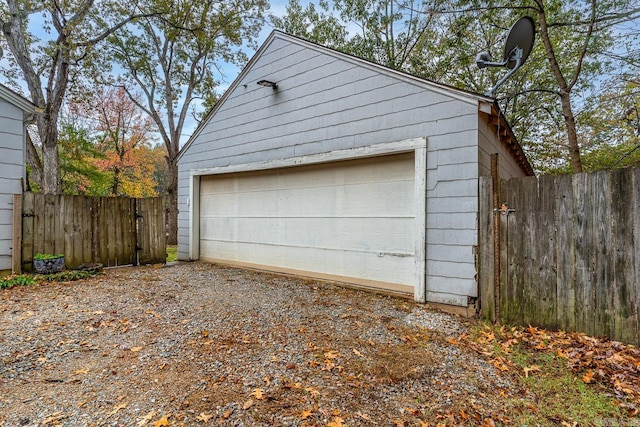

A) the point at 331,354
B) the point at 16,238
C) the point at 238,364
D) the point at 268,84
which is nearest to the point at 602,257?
the point at 331,354

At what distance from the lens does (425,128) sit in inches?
160

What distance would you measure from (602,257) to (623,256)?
0.15 m

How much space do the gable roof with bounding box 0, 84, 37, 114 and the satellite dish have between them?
299 inches

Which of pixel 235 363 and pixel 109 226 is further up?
pixel 109 226

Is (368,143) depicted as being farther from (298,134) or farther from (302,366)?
(302,366)

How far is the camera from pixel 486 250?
3570mm

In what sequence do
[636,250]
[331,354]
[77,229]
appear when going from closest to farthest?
[331,354], [636,250], [77,229]

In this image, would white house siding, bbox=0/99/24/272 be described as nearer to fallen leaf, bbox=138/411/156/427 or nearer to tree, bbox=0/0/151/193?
tree, bbox=0/0/151/193

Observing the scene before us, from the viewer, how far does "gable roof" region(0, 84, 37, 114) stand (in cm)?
530

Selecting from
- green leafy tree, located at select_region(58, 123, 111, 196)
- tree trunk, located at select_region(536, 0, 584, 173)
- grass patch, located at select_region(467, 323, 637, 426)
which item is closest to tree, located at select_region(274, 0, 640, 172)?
tree trunk, located at select_region(536, 0, 584, 173)

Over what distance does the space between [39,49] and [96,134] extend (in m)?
4.84

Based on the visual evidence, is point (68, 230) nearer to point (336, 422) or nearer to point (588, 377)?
point (336, 422)

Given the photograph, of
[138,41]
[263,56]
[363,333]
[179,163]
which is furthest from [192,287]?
[138,41]

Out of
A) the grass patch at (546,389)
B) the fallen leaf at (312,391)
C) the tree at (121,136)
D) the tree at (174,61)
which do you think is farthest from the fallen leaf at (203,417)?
the tree at (121,136)
